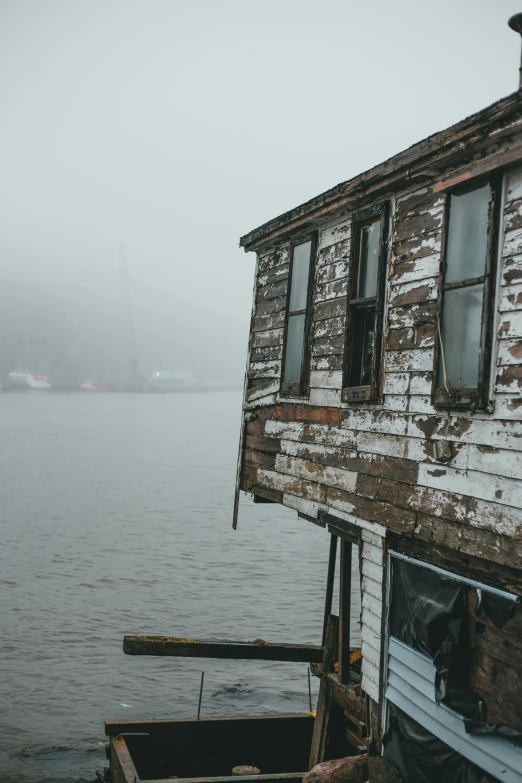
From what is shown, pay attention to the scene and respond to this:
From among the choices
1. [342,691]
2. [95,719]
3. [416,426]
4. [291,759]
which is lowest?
[95,719]

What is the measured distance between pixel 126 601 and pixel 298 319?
16159 mm

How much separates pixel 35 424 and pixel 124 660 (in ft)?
280

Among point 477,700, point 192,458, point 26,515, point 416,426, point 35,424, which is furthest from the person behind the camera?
point 35,424

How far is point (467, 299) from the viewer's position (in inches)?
260

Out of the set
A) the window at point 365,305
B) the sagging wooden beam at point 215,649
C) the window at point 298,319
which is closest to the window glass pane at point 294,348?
the window at point 298,319

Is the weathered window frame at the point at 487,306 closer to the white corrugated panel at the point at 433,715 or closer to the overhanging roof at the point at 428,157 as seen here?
the overhanging roof at the point at 428,157

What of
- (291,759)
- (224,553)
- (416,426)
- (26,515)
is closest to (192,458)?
(26,515)

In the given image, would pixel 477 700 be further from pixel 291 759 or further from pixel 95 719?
pixel 95 719

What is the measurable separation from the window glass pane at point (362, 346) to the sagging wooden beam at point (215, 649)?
14.4ft

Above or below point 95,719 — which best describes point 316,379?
above

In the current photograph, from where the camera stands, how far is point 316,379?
927 cm

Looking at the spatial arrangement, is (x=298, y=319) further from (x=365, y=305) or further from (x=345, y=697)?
(x=345, y=697)

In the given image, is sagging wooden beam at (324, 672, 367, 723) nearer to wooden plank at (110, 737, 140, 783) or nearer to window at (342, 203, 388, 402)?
wooden plank at (110, 737, 140, 783)

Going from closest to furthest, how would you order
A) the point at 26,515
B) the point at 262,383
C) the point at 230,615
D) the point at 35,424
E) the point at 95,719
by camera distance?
the point at 262,383 < the point at 95,719 < the point at 230,615 < the point at 26,515 < the point at 35,424
